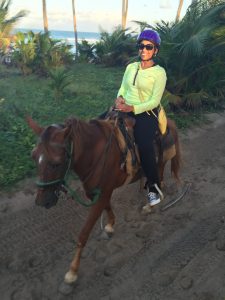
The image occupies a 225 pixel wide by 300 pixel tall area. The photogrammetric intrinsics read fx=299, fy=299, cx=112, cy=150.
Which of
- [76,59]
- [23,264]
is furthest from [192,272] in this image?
[76,59]

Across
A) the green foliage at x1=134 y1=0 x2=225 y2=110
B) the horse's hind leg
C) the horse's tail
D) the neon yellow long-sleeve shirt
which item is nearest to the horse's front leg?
the horse's hind leg

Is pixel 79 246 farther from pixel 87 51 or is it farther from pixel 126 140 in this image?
pixel 87 51

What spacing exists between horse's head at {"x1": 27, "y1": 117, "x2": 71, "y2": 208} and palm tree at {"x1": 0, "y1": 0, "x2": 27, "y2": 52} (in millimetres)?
15513

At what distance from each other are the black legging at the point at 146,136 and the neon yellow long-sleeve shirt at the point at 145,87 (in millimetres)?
219

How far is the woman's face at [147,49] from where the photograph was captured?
14.2ft

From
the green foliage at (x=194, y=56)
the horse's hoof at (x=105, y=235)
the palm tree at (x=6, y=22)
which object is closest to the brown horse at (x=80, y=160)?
the horse's hoof at (x=105, y=235)

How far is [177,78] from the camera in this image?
11.1 metres

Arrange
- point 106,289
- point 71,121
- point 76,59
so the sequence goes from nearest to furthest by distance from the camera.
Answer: point 71,121 → point 106,289 → point 76,59

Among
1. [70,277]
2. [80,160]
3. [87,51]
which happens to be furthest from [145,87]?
[87,51]

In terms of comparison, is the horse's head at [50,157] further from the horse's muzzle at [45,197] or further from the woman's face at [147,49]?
the woman's face at [147,49]

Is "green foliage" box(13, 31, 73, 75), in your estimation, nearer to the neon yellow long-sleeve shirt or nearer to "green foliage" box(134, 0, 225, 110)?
"green foliage" box(134, 0, 225, 110)

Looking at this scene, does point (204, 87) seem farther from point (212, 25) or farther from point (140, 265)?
point (140, 265)

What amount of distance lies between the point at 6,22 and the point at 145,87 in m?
15.3

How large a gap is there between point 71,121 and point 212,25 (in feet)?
29.5
